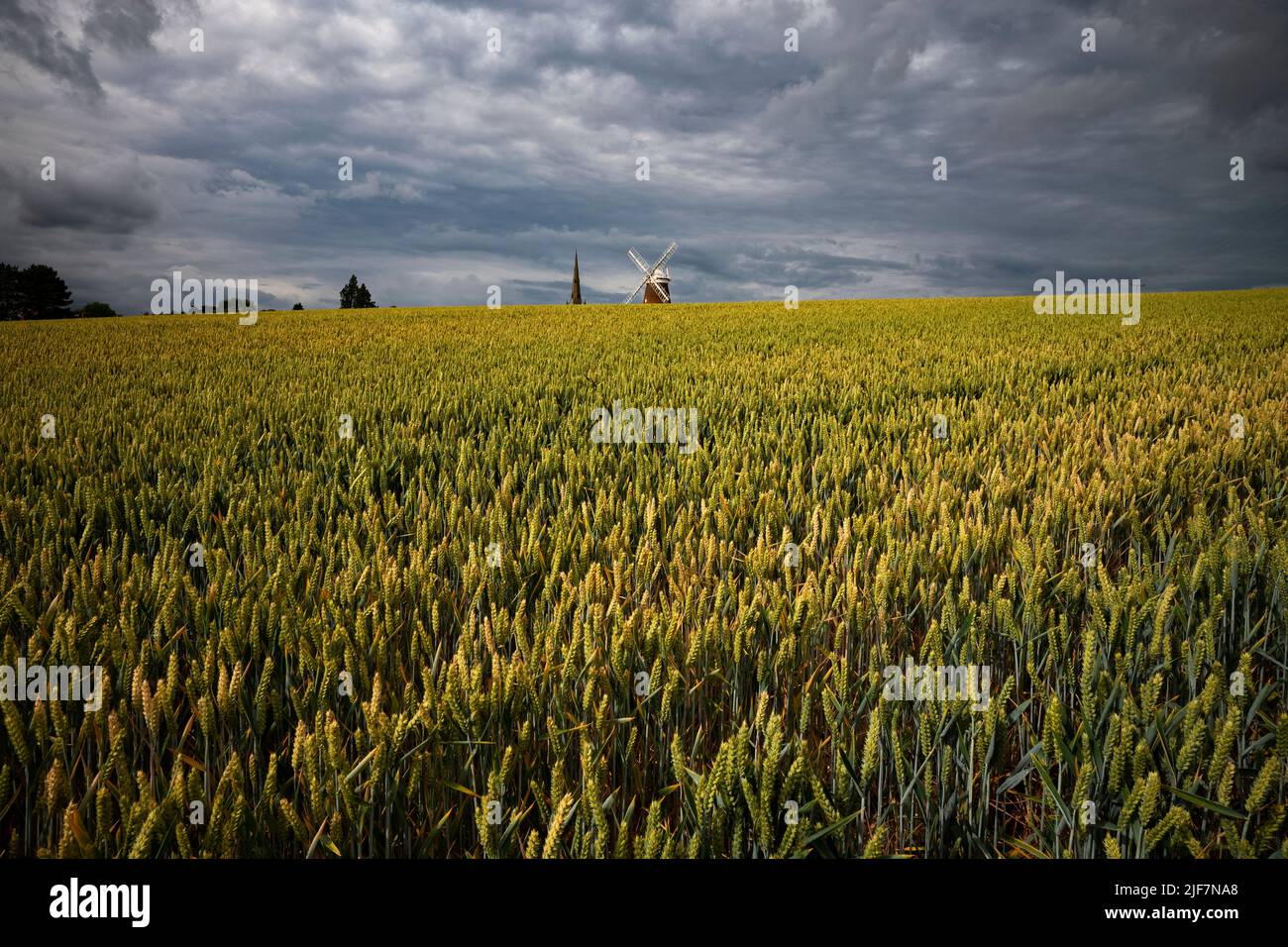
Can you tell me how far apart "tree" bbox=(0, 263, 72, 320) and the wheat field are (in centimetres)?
7775

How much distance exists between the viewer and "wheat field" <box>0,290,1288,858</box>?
128 cm

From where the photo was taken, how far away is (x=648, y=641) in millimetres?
1723

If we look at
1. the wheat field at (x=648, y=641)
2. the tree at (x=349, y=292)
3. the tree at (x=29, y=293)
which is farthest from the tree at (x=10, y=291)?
the wheat field at (x=648, y=641)

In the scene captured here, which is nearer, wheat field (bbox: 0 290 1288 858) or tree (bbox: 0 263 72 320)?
wheat field (bbox: 0 290 1288 858)

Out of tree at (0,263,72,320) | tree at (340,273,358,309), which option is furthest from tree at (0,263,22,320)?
tree at (340,273,358,309)

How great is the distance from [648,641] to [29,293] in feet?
276

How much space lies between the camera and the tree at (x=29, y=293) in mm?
61344

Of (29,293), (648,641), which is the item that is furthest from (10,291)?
(648,641)

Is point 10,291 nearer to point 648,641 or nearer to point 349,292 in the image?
point 349,292

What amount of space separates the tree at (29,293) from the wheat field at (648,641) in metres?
77.8

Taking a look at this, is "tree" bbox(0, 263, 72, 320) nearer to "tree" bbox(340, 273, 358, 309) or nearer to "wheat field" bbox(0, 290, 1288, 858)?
"tree" bbox(340, 273, 358, 309)
